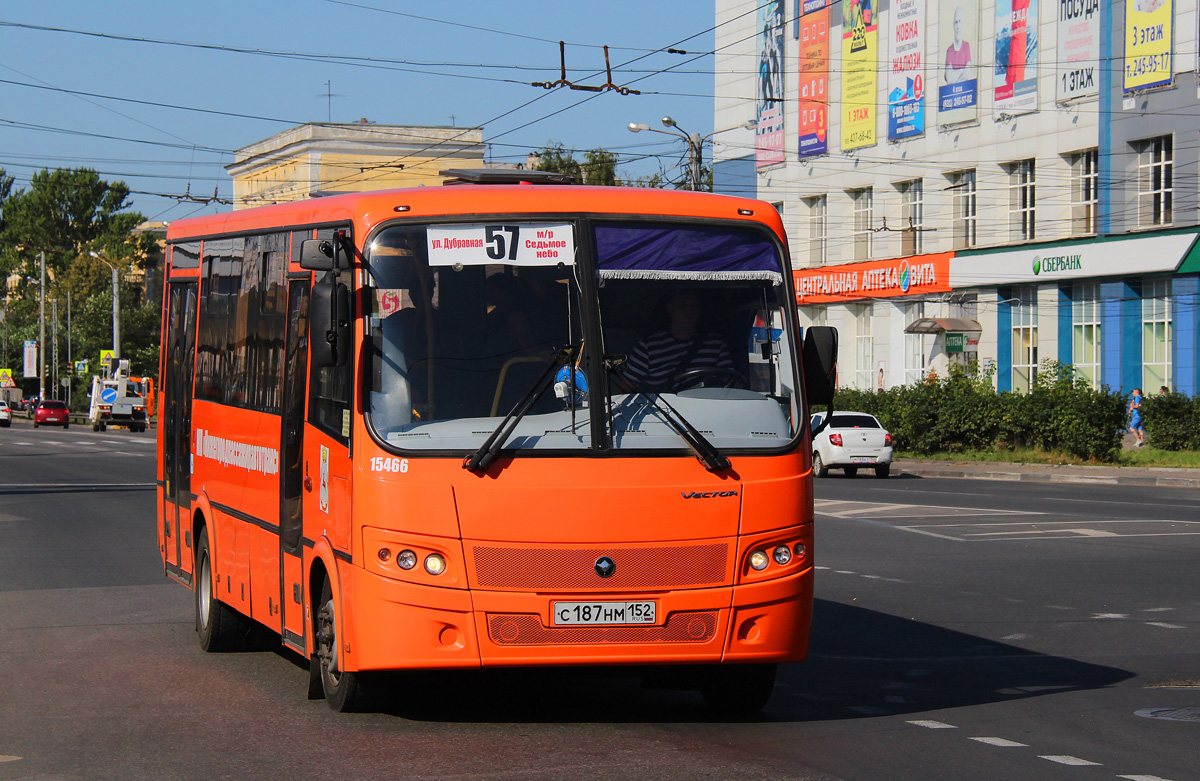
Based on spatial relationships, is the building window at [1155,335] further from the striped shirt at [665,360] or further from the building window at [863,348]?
the striped shirt at [665,360]

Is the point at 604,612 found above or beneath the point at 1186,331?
beneath

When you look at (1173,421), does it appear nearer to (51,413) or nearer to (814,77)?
(814,77)

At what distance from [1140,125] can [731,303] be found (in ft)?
125

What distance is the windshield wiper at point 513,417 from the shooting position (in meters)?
7.15

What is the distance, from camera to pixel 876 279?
2190 inches

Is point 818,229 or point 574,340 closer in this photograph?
point 574,340

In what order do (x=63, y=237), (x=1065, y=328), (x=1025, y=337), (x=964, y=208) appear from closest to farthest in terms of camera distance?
1. (x=1065, y=328)
2. (x=1025, y=337)
3. (x=964, y=208)
4. (x=63, y=237)

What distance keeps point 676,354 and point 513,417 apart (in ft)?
2.91

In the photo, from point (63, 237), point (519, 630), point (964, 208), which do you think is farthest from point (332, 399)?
point (63, 237)

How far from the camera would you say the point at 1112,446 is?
123ft

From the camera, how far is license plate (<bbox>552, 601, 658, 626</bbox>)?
23.5ft

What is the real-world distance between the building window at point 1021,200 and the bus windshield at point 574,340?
42.0 meters

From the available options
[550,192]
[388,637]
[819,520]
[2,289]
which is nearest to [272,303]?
[550,192]

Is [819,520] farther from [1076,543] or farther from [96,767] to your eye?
[96,767]
